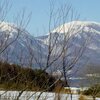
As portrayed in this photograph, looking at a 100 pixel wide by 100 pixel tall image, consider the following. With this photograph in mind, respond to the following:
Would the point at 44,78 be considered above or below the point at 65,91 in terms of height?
above

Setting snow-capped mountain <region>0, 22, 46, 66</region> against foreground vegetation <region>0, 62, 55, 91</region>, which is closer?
snow-capped mountain <region>0, 22, 46, 66</region>

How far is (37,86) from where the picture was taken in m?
9.61

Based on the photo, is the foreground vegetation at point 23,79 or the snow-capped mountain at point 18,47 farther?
the foreground vegetation at point 23,79

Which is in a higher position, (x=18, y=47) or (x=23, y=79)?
(x=18, y=47)

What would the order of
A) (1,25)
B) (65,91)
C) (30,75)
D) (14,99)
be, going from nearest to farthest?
(1,25) < (14,99) < (30,75) < (65,91)

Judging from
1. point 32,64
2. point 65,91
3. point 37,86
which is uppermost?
point 32,64

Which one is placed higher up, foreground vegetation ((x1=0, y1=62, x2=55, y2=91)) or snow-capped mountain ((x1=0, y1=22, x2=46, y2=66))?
snow-capped mountain ((x1=0, y1=22, x2=46, y2=66))

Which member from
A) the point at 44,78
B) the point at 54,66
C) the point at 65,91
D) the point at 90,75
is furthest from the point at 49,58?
the point at 90,75

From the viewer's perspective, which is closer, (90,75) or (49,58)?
(49,58)

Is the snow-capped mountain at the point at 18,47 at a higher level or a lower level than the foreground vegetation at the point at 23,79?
higher

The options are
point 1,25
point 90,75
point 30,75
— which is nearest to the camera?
point 1,25

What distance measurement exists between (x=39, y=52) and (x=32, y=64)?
0.29m

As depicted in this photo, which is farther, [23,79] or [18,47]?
[23,79]

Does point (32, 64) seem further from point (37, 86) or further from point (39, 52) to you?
point (37, 86)
